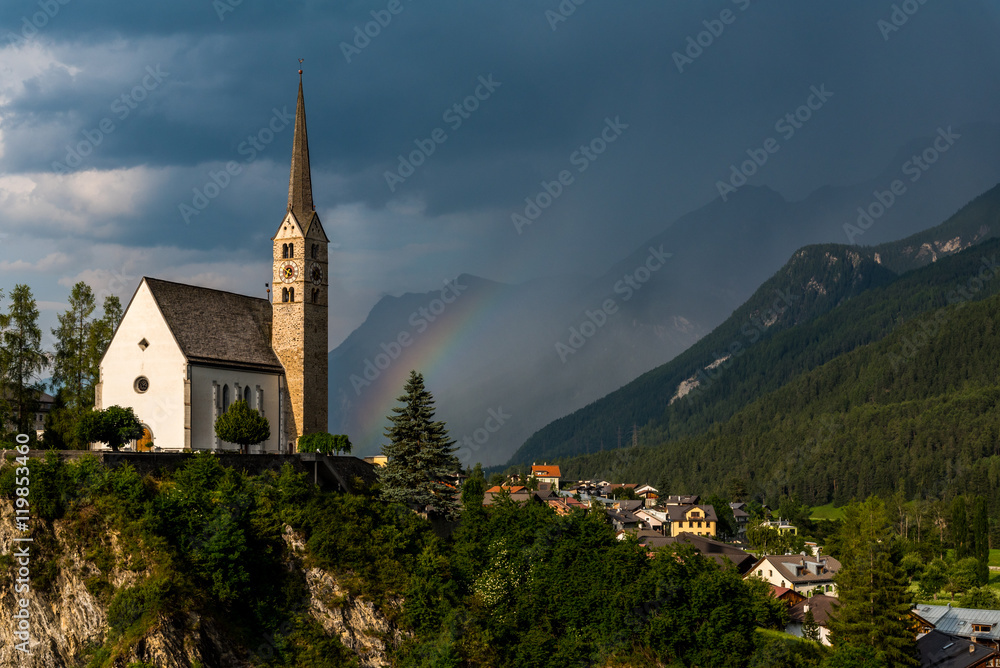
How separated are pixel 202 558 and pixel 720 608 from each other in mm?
29247

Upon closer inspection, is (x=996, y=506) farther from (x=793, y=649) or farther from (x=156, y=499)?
(x=156, y=499)

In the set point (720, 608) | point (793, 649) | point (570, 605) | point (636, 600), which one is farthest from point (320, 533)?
point (793, 649)

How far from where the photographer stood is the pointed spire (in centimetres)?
7362

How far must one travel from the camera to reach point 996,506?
6467 inches

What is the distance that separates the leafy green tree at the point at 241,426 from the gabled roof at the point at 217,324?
16.1 ft

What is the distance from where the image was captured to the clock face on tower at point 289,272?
7200cm

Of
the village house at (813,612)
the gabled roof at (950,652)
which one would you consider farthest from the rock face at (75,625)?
the village house at (813,612)

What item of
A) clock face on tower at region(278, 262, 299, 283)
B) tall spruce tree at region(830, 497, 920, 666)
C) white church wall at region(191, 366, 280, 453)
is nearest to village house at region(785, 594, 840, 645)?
tall spruce tree at region(830, 497, 920, 666)

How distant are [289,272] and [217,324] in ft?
26.5

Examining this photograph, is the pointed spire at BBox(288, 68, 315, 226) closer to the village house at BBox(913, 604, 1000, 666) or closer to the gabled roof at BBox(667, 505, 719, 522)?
the village house at BBox(913, 604, 1000, 666)

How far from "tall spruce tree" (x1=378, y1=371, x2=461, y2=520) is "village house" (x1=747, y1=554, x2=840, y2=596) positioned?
3935 cm

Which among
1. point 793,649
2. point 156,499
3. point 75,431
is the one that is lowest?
point 793,649

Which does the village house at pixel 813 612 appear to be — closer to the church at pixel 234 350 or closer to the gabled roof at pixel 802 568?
the gabled roof at pixel 802 568

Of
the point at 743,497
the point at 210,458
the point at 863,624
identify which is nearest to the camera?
the point at 210,458
